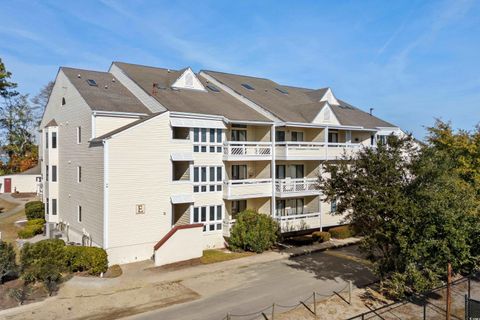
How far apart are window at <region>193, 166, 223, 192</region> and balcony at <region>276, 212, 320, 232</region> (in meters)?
5.61

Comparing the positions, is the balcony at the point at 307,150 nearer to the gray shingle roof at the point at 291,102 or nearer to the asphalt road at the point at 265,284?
the gray shingle roof at the point at 291,102

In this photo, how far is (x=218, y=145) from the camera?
26031 millimetres

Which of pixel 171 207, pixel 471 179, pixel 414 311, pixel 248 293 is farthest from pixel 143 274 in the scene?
pixel 471 179

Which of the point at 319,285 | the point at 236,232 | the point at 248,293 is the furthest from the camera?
the point at 236,232

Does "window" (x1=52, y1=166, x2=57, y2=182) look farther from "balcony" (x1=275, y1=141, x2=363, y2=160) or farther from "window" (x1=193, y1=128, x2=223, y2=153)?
"balcony" (x1=275, y1=141, x2=363, y2=160)

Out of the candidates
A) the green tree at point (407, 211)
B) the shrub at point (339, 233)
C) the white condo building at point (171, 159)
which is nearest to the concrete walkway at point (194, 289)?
the white condo building at point (171, 159)

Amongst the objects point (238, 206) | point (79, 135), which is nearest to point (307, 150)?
point (238, 206)

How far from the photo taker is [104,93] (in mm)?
26141

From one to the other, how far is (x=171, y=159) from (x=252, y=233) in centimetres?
753

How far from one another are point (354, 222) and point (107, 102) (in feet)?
58.8

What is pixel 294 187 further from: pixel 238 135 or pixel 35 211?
pixel 35 211

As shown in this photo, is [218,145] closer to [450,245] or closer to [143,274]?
[143,274]

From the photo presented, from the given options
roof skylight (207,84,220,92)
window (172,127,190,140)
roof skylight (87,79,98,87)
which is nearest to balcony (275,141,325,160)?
window (172,127,190,140)

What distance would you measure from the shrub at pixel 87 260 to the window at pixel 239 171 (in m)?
11.7
